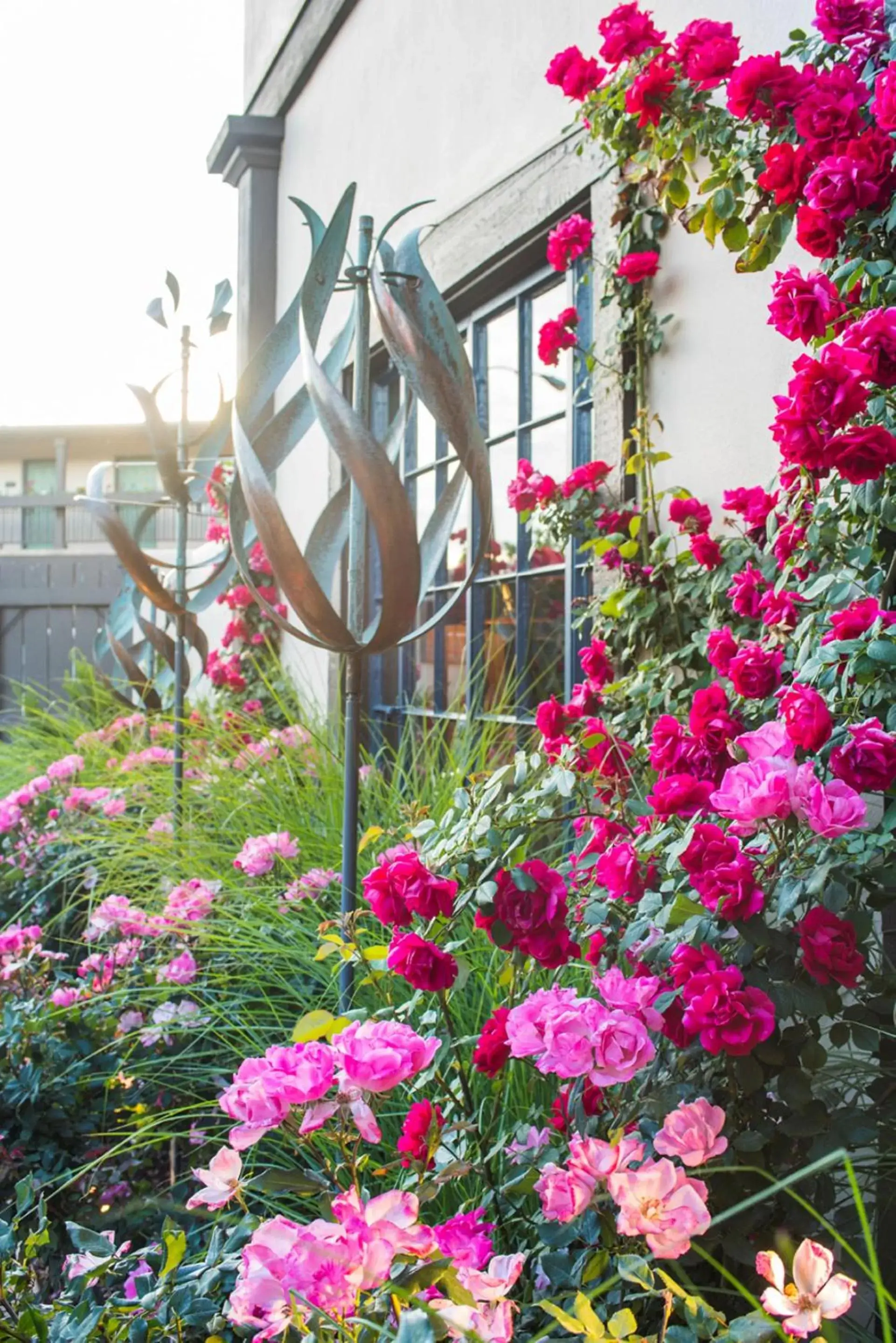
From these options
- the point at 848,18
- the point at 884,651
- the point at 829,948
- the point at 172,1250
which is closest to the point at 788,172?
the point at 848,18

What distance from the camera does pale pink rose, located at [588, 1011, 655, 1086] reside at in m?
1.04

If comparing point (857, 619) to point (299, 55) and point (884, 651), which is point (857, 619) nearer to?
point (884, 651)

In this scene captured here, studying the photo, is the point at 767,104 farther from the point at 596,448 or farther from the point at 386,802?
the point at 386,802

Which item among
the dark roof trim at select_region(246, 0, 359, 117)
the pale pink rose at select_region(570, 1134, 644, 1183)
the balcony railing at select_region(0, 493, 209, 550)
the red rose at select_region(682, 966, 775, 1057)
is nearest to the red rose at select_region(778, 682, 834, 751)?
the red rose at select_region(682, 966, 775, 1057)

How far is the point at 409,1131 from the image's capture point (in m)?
1.11

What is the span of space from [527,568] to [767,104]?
1.78 meters

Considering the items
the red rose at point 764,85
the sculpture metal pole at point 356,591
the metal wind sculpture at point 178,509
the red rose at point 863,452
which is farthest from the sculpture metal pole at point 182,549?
the red rose at point 863,452

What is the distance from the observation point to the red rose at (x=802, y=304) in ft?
4.81

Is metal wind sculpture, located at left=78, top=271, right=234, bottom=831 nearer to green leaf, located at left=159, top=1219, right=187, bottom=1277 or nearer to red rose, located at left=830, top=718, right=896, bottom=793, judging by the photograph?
green leaf, located at left=159, top=1219, right=187, bottom=1277

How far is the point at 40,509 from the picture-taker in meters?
16.2

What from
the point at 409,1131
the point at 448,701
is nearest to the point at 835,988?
the point at 409,1131

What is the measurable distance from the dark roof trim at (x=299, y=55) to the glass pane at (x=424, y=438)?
1672 mm

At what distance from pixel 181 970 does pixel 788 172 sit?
1696mm

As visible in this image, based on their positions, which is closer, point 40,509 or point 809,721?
point 809,721
